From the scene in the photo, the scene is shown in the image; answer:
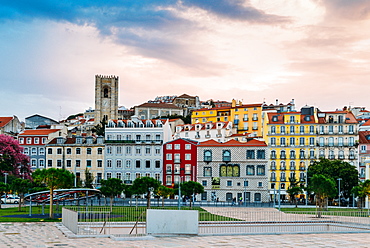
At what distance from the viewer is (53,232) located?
34.0 m

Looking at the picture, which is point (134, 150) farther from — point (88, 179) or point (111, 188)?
point (111, 188)

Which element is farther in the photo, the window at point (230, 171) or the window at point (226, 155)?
the window at point (226, 155)

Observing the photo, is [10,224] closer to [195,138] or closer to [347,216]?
[347,216]

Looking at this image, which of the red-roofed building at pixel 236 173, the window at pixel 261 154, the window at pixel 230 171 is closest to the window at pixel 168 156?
the red-roofed building at pixel 236 173

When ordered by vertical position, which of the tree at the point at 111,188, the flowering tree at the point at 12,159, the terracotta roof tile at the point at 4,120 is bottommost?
the tree at the point at 111,188

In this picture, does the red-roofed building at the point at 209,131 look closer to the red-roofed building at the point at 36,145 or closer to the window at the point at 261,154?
the window at the point at 261,154

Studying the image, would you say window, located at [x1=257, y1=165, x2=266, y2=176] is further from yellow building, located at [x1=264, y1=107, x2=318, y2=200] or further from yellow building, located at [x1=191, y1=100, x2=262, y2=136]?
yellow building, located at [x1=191, y1=100, x2=262, y2=136]

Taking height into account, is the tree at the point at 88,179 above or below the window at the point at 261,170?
below

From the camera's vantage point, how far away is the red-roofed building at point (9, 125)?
363ft

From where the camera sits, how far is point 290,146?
304 feet

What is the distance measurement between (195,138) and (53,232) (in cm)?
7009

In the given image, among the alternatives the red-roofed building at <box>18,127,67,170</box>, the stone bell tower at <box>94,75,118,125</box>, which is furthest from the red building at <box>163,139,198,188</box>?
the stone bell tower at <box>94,75,118,125</box>

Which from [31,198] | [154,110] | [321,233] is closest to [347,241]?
[321,233]

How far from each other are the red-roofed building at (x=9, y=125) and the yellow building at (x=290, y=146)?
5231 cm
